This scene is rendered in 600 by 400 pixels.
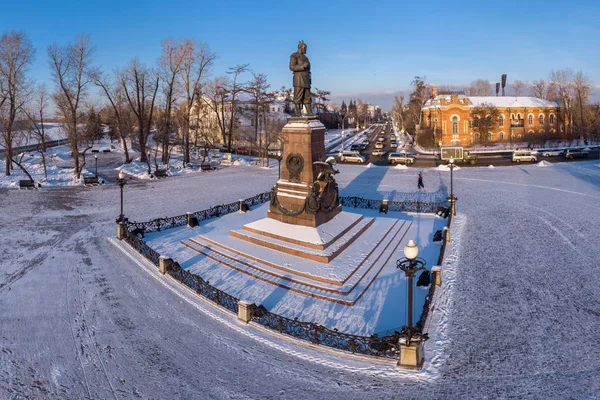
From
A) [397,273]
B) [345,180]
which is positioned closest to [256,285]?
[397,273]

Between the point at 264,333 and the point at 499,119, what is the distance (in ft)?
204

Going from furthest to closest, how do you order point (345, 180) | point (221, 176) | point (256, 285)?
point (221, 176) < point (345, 180) < point (256, 285)

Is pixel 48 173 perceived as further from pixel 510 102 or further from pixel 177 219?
pixel 510 102

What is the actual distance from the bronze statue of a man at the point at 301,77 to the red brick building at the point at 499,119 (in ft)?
146

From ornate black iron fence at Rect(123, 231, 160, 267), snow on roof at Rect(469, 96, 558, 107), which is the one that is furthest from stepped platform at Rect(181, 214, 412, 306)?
snow on roof at Rect(469, 96, 558, 107)

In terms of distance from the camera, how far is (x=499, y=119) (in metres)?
62.3

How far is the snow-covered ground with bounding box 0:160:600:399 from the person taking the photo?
8.23 meters

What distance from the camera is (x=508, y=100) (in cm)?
6444

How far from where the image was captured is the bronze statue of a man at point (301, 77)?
663 inches

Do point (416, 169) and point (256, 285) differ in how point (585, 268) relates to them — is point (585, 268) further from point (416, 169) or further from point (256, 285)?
point (416, 169)

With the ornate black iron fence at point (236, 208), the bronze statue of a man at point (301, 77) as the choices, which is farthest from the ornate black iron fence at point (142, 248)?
the bronze statue of a man at point (301, 77)

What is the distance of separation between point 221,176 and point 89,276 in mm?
23142

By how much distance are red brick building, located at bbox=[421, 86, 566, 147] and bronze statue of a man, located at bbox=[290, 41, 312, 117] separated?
146 feet

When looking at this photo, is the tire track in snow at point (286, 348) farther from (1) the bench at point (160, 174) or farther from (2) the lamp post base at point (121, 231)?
(1) the bench at point (160, 174)
